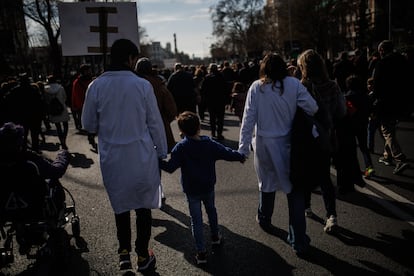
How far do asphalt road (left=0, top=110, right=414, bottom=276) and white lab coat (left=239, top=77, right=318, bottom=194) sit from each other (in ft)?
2.11

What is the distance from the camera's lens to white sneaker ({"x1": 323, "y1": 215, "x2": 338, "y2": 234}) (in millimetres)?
4520

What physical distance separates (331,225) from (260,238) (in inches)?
28.5

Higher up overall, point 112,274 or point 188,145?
point 188,145

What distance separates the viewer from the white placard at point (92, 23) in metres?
5.82

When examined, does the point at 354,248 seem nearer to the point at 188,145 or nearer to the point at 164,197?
the point at 188,145

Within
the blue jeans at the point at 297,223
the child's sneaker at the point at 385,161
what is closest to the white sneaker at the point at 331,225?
the blue jeans at the point at 297,223

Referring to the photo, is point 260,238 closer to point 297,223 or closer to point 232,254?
point 232,254

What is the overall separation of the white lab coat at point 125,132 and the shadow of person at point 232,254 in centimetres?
82

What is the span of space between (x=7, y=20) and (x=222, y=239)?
110 ft

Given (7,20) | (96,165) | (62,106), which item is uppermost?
(7,20)

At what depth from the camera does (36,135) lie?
1052 centimetres

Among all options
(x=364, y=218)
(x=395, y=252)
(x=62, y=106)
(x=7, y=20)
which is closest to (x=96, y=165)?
(x=62, y=106)

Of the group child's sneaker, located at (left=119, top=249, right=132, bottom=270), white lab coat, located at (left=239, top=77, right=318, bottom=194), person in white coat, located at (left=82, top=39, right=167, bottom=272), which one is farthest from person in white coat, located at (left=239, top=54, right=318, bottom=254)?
child's sneaker, located at (left=119, top=249, right=132, bottom=270)

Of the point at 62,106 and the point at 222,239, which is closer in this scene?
the point at 222,239
